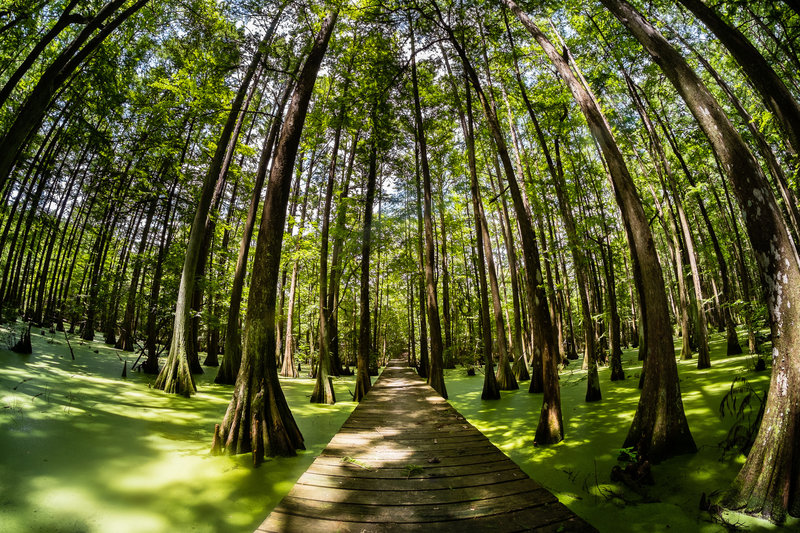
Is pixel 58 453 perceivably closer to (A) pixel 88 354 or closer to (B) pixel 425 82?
(A) pixel 88 354

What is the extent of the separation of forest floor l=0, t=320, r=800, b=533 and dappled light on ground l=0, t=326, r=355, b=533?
13 millimetres

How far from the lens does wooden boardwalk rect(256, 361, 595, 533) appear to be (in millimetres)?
2285

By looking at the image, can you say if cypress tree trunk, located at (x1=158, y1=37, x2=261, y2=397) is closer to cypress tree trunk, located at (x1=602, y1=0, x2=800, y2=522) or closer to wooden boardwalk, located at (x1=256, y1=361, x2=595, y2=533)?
wooden boardwalk, located at (x1=256, y1=361, x2=595, y2=533)

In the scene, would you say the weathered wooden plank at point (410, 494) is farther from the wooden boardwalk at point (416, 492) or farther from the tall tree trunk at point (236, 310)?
the tall tree trunk at point (236, 310)

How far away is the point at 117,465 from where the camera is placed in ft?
11.0

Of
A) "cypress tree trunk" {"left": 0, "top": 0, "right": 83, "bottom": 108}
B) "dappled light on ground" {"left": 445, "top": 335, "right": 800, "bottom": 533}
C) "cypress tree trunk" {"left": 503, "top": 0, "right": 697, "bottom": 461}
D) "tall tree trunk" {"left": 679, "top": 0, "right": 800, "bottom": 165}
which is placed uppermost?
"cypress tree trunk" {"left": 0, "top": 0, "right": 83, "bottom": 108}

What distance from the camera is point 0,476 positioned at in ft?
8.95

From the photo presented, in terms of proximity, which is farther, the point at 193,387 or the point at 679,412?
the point at 193,387

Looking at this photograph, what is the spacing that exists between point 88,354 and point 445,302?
12.5 meters

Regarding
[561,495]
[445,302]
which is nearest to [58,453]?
[561,495]

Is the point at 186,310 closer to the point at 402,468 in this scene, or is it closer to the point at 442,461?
the point at 402,468

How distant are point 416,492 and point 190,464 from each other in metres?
2.91

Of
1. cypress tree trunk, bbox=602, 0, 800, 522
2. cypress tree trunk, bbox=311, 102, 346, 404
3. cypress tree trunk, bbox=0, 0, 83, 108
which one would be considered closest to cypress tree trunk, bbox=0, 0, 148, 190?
cypress tree trunk, bbox=0, 0, 83, 108

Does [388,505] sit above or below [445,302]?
below
